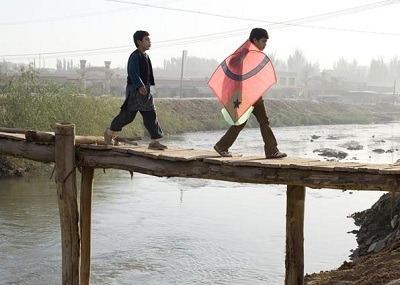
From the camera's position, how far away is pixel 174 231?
56.2 ft

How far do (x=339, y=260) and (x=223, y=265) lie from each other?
7.57ft

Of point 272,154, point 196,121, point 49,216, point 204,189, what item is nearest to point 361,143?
point 196,121

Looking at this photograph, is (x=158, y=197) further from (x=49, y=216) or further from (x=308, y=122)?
(x=308, y=122)

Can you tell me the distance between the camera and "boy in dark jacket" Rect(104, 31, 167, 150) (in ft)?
28.0

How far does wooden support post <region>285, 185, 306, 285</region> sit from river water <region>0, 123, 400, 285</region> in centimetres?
509

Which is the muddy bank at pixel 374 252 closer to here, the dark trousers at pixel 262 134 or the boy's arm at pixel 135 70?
the dark trousers at pixel 262 134

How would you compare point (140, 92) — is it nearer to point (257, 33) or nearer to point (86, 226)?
point (257, 33)

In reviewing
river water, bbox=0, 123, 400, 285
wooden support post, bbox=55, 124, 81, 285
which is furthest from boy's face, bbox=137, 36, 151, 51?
river water, bbox=0, 123, 400, 285

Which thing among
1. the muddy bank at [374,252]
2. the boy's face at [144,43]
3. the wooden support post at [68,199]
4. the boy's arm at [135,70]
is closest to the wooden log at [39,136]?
the wooden support post at [68,199]

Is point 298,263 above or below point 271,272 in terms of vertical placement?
above

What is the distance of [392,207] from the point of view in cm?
1497

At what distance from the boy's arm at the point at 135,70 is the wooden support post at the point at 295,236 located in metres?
2.10

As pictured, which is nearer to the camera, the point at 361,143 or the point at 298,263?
the point at 298,263

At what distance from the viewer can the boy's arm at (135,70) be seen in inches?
335
